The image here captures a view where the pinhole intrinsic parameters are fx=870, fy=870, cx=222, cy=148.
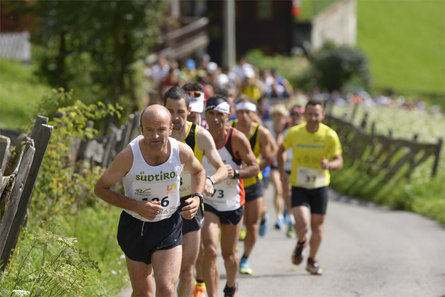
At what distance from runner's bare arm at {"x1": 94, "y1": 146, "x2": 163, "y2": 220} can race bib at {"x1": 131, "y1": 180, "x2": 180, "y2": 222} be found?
0.28ft

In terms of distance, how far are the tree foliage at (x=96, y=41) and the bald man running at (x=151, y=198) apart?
12.4 meters

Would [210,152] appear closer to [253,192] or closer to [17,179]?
[17,179]

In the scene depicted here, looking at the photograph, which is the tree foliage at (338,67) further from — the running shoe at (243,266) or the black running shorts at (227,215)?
the black running shorts at (227,215)

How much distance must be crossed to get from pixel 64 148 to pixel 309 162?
9.87 ft

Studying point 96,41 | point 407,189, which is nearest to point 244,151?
point 407,189

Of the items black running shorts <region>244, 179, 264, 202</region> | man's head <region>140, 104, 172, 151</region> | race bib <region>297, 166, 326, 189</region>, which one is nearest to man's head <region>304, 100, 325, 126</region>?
race bib <region>297, 166, 326, 189</region>

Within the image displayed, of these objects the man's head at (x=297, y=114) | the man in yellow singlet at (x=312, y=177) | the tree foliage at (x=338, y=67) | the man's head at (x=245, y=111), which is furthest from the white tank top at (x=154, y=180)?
the tree foliage at (x=338, y=67)

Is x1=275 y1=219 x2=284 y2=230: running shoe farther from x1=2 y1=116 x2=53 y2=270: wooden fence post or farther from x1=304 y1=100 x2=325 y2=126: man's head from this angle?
x1=2 y1=116 x2=53 y2=270: wooden fence post

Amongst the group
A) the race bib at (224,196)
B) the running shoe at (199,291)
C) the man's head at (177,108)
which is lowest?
the running shoe at (199,291)

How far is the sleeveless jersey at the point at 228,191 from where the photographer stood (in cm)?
857

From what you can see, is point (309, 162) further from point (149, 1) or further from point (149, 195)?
point (149, 1)

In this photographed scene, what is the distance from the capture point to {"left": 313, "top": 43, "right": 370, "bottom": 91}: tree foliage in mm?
56869

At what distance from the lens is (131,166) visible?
253 inches

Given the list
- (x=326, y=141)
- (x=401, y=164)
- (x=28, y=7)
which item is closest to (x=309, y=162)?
(x=326, y=141)
